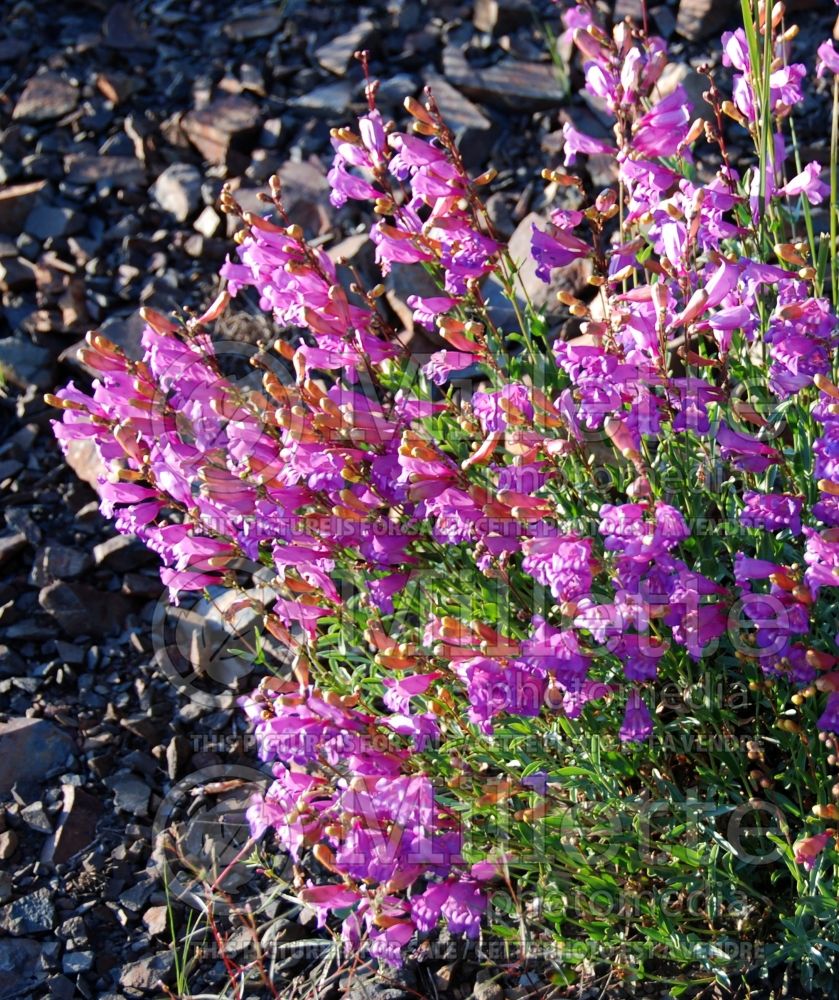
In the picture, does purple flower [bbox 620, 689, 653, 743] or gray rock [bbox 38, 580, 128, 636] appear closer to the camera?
purple flower [bbox 620, 689, 653, 743]

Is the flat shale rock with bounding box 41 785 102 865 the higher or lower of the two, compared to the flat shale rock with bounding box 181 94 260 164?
lower

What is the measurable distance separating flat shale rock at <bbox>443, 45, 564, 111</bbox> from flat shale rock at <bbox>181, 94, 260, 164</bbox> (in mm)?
986

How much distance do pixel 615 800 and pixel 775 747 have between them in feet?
2.08

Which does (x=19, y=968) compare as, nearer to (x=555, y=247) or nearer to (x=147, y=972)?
(x=147, y=972)

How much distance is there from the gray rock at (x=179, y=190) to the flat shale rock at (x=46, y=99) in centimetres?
81

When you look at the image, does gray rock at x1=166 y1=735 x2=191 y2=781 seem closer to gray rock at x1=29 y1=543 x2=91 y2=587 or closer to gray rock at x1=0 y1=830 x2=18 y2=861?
gray rock at x1=0 y1=830 x2=18 y2=861

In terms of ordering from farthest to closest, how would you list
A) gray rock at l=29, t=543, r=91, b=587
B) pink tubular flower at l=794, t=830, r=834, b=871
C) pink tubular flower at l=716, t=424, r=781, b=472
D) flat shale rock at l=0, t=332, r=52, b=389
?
flat shale rock at l=0, t=332, r=52, b=389 → gray rock at l=29, t=543, r=91, b=587 → pink tubular flower at l=716, t=424, r=781, b=472 → pink tubular flower at l=794, t=830, r=834, b=871

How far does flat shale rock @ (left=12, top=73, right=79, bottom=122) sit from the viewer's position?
6.62 metres

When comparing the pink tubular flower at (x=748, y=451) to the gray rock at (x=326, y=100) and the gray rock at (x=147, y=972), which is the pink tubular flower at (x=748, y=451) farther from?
the gray rock at (x=326, y=100)

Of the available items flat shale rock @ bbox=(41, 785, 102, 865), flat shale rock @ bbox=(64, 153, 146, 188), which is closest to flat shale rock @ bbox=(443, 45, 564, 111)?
flat shale rock @ bbox=(64, 153, 146, 188)

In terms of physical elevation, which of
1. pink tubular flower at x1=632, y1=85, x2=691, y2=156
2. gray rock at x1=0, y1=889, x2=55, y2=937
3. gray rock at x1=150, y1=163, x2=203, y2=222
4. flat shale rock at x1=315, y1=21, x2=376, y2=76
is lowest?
gray rock at x1=0, y1=889, x2=55, y2=937


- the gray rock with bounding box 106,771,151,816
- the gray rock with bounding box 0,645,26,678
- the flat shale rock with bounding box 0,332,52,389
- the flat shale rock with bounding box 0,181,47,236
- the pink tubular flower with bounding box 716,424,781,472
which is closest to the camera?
the pink tubular flower with bounding box 716,424,781,472

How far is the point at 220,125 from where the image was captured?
6.30m

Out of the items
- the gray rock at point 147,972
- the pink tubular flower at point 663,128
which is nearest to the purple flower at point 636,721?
the pink tubular flower at point 663,128
